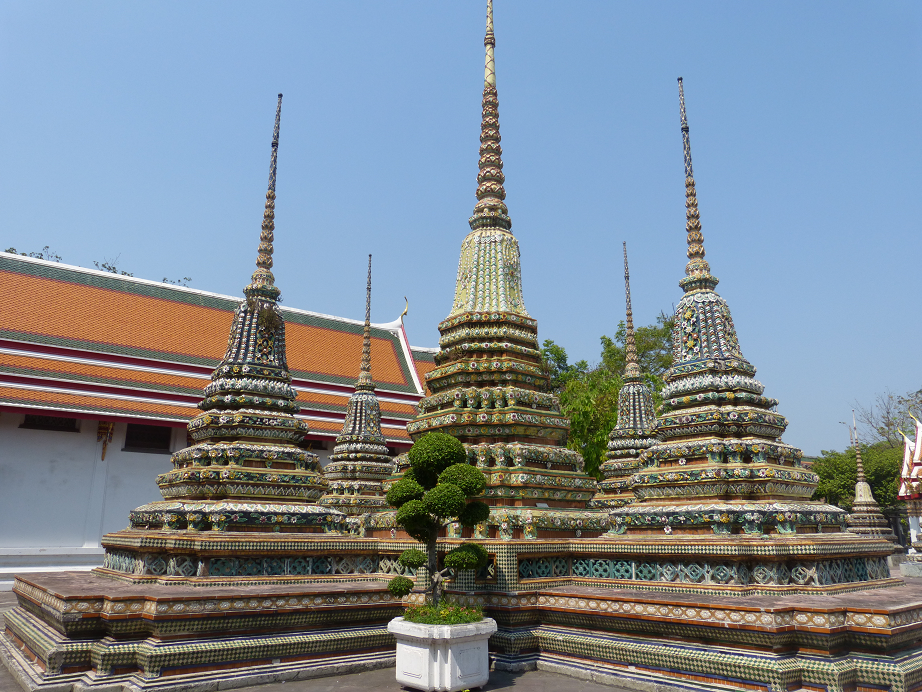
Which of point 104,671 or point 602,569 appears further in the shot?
A: point 602,569

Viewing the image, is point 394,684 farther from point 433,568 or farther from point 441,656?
point 433,568

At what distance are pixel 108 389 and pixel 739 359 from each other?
1986 centimetres

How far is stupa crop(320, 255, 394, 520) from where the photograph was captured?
17391 mm

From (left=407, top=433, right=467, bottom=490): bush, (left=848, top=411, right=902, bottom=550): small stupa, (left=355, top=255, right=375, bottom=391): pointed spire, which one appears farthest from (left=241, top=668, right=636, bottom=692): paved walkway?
(left=848, top=411, right=902, bottom=550): small stupa

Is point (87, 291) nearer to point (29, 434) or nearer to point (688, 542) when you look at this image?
point (29, 434)

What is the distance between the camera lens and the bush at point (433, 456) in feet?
24.8

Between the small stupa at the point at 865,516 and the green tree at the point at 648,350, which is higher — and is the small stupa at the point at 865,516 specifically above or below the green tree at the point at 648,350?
below

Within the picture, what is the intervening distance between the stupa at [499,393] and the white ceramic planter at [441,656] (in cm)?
230

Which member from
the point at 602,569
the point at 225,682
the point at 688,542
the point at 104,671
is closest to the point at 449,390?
the point at 602,569

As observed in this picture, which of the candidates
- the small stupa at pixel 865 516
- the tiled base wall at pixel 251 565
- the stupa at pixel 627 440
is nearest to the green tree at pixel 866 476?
the small stupa at pixel 865 516

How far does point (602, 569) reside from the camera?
891 centimetres

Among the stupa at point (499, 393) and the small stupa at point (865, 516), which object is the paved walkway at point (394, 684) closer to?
the stupa at point (499, 393)

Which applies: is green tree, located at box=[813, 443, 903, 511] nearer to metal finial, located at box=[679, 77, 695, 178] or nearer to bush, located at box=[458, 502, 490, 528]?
metal finial, located at box=[679, 77, 695, 178]

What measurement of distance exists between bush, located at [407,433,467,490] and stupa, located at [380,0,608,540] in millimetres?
1812
